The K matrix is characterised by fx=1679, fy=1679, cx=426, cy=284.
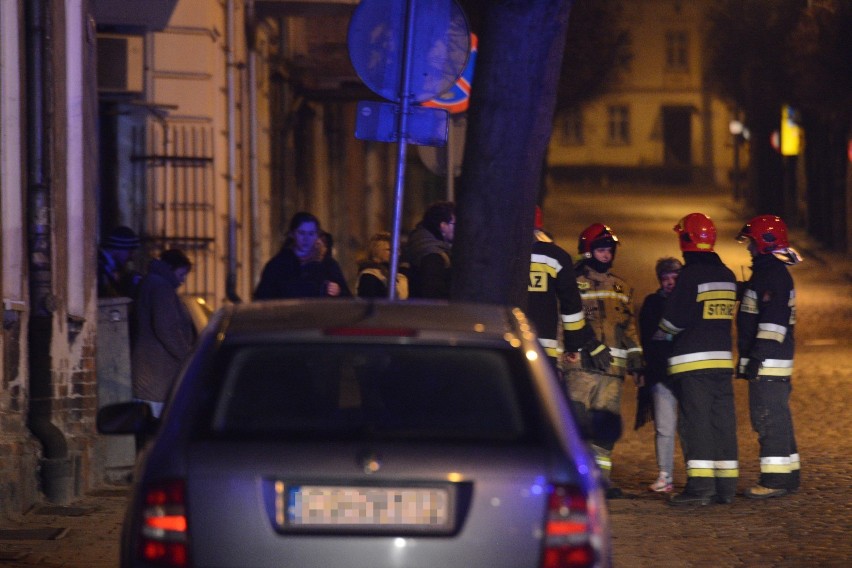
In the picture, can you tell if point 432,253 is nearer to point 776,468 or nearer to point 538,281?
point 538,281

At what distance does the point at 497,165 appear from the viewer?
9.84 m

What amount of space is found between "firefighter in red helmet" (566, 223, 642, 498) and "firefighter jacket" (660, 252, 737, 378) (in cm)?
53

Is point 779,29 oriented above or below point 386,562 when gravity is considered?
above

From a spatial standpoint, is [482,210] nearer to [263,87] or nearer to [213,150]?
[213,150]

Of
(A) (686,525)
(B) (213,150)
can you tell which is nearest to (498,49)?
(A) (686,525)

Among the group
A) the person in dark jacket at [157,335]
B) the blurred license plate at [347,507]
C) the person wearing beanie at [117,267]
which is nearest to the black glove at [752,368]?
the person in dark jacket at [157,335]

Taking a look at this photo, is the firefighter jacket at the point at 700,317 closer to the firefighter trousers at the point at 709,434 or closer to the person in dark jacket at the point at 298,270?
the firefighter trousers at the point at 709,434

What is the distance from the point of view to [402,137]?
8.86 metres

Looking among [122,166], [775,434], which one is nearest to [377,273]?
[775,434]

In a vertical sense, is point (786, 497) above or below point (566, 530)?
below

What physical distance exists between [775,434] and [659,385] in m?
0.86

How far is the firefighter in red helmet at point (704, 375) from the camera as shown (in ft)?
32.9

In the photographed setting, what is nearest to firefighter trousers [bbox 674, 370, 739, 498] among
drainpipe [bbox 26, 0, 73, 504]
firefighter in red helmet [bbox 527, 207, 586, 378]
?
firefighter in red helmet [bbox 527, 207, 586, 378]

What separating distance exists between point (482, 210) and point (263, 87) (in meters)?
10.7
